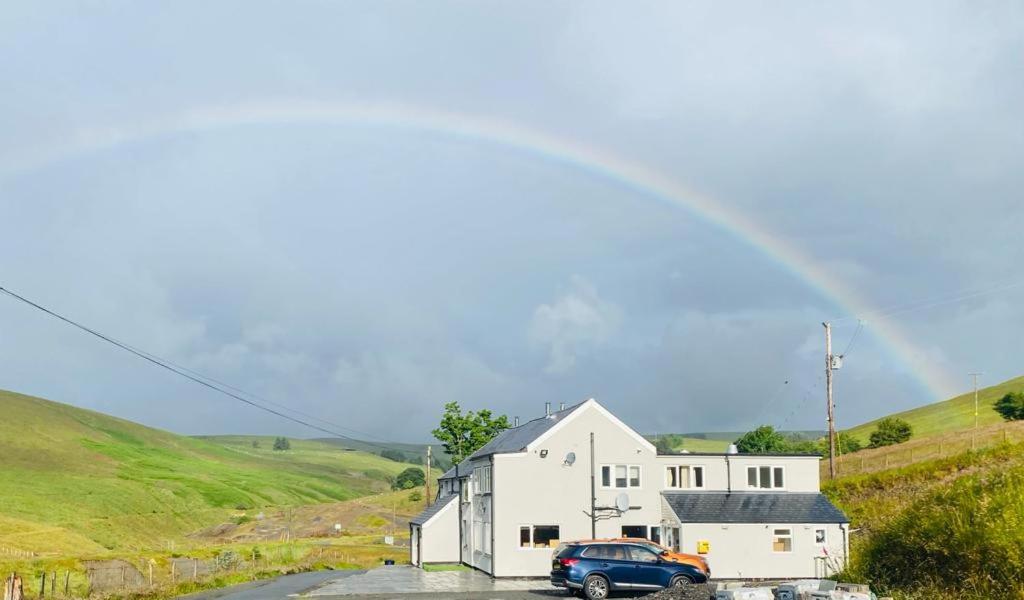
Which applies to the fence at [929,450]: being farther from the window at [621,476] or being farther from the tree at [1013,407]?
the window at [621,476]

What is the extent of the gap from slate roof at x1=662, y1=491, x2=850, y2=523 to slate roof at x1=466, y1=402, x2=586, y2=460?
7.55 meters

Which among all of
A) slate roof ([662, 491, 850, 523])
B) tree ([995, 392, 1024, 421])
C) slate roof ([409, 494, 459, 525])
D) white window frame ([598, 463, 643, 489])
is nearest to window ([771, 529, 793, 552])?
slate roof ([662, 491, 850, 523])

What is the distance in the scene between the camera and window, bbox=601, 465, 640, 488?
5753 cm

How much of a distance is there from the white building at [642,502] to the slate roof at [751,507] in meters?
0.06

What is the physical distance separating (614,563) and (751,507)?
21135 mm

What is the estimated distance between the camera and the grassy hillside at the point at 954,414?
15462 centimetres

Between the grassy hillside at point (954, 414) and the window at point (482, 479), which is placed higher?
the grassy hillside at point (954, 414)

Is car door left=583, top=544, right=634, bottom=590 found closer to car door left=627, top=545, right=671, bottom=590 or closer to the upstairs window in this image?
car door left=627, top=545, right=671, bottom=590

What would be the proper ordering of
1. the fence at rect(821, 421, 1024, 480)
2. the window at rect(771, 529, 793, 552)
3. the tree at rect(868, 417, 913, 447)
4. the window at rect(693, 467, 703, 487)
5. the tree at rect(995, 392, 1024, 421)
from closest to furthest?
1. the window at rect(771, 529, 793, 552)
2. the window at rect(693, 467, 703, 487)
3. the fence at rect(821, 421, 1024, 480)
4. the tree at rect(995, 392, 1024, 421)
5. the tree at rect(868, 417, 913, 447)

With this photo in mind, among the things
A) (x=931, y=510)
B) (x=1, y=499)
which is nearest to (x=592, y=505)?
(x=931, y=510)

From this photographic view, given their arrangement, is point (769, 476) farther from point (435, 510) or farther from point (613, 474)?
point (435, 510)

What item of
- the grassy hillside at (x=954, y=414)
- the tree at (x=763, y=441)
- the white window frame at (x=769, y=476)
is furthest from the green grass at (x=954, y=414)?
the white window frame at (x=769, y=476)

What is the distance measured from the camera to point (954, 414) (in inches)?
6698

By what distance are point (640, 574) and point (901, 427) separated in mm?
102560
